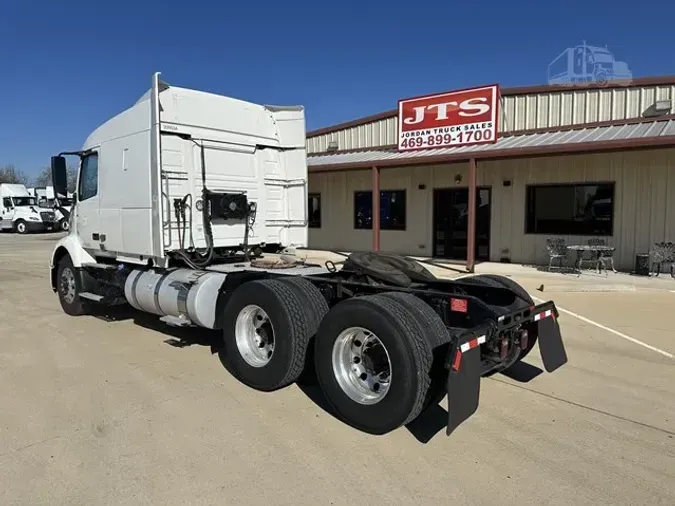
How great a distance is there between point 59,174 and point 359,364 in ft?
18.9

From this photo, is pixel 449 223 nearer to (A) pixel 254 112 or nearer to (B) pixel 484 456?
(A) pixel 254 112

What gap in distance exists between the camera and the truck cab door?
747 centimetres

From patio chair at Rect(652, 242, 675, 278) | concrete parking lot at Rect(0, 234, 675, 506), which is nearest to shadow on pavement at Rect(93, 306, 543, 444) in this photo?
concrete parking lot at Rect(0, 234, 675, 506)

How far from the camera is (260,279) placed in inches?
211

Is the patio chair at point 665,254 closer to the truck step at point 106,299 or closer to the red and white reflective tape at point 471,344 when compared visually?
the red and white reflective tape at point 471,344

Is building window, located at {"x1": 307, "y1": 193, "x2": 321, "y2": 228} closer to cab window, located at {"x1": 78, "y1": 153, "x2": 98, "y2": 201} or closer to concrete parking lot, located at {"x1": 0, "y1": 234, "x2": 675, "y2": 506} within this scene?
cab window, located at {"x1": 78, "y1": 153, "x2": 98, "y2": 201}

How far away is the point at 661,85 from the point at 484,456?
519 inches

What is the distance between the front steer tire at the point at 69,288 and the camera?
7922 millimetres

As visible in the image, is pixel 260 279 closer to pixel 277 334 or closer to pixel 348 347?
pixel 277 334

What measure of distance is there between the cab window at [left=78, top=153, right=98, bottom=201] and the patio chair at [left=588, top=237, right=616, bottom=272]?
35.4 ft

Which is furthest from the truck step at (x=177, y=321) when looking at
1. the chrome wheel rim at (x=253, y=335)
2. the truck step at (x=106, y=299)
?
the truck step at (x=106, y=299)

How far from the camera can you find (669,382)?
4988 mm

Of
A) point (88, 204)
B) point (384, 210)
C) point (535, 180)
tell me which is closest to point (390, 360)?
point (88, 204)

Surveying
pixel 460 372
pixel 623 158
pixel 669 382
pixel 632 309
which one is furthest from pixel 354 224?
pixel 460 372
